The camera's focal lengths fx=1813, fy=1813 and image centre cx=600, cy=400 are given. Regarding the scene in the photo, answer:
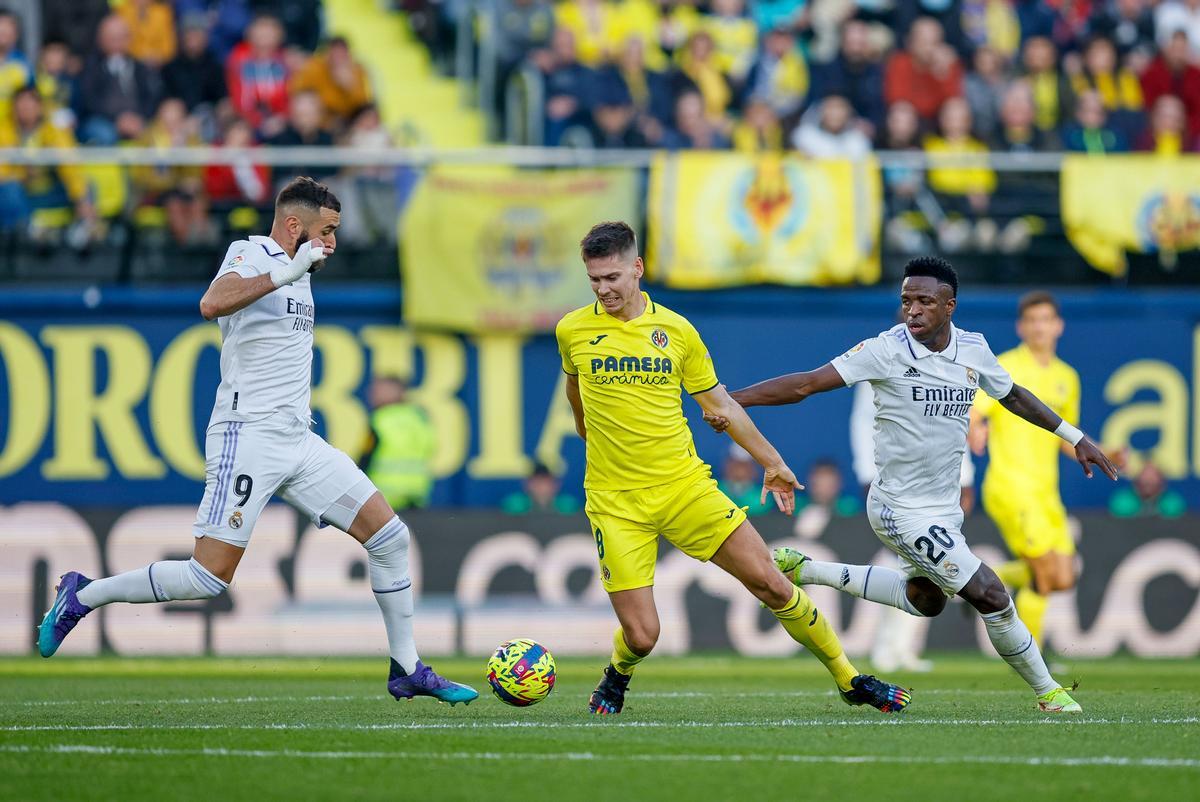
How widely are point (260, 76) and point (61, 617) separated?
1045cm

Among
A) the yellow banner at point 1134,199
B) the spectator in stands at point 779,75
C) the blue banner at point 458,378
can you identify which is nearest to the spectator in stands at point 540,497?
the blue banner at point 458,378

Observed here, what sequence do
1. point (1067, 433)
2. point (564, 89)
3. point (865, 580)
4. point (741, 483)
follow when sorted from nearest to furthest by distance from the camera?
point (1067, 433), point (865, 580), point (741, 483), point (564, 89)

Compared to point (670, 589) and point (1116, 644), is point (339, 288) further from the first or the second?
point (1116, 644)

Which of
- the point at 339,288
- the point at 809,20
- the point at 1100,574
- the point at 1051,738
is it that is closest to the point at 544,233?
the point at 339,288

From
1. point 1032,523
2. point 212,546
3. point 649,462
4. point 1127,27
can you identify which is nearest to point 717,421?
point 649,462

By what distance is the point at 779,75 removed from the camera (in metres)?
19.2

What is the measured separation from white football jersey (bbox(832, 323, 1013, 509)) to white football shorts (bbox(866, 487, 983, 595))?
0.06m

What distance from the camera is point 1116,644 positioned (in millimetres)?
15328

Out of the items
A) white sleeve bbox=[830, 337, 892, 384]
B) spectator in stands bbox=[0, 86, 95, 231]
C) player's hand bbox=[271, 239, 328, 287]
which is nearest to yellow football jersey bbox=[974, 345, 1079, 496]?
white sleeve bbox=[830, 337, 892, 384]

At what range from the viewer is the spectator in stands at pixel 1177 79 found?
19406 mm

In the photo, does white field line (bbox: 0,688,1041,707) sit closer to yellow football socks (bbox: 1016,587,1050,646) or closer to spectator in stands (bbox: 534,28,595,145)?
yellow football socks (bbox: 1016,587,1050,646)

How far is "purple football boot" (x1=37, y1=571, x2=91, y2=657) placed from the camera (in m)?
8.77

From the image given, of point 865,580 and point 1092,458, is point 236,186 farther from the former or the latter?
point 1092,458

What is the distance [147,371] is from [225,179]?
203 cm
